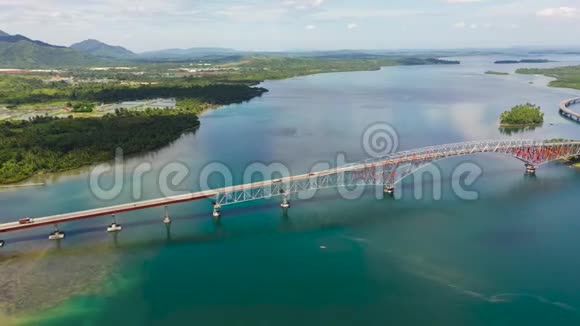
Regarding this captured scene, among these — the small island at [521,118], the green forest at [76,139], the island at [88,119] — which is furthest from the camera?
the small island at [521,118]

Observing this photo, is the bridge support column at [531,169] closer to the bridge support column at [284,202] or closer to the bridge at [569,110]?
the bridge support column at [284,202]

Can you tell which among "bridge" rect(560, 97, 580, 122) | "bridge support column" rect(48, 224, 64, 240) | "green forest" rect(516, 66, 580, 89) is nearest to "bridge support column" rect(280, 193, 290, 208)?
"bridge support column" rect(48, 224, 64, 240)

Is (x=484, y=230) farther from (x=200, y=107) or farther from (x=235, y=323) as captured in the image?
(x=200, y=107)

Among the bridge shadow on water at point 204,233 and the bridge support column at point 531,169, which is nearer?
the bridge shadow on water at point 204,233

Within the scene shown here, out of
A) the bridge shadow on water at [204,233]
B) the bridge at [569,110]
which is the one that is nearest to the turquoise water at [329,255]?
the bridge shadow on water at [204,233]

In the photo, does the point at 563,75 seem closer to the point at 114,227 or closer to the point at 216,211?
the point at 216,211

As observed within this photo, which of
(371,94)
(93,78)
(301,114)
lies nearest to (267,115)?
(301,114)
